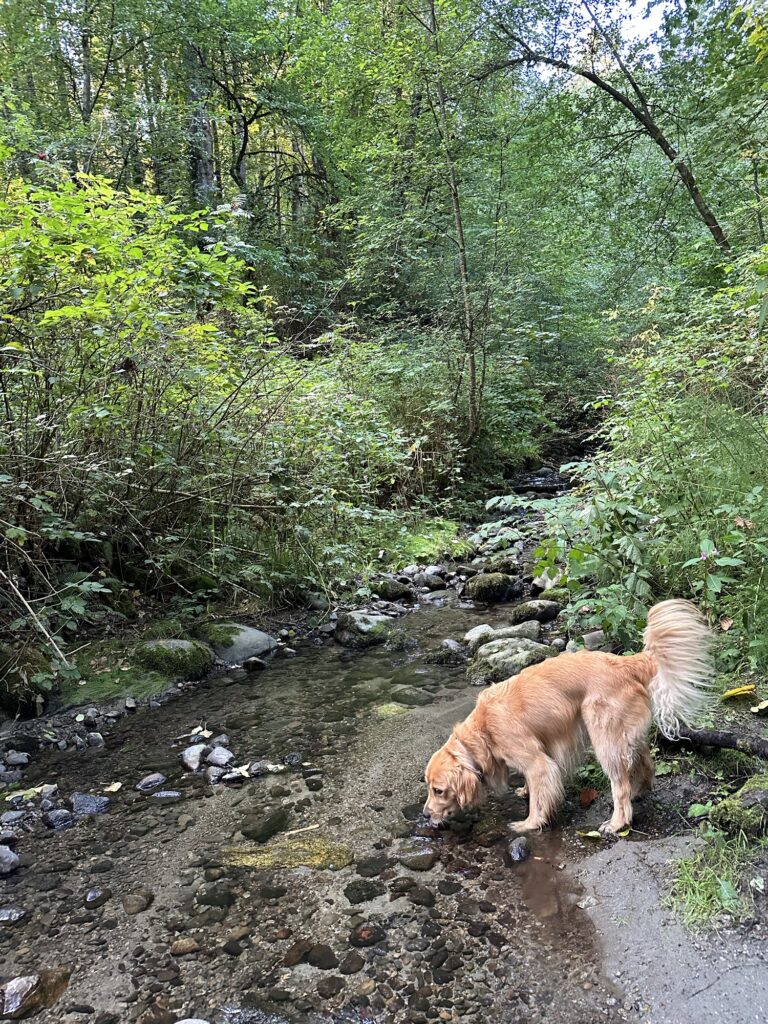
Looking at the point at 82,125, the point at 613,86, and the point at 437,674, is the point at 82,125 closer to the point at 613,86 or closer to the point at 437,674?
the point at 613,86

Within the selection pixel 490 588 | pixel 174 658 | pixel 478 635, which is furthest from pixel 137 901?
pixel 490 588

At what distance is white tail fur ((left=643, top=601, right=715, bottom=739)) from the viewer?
9.59 feet

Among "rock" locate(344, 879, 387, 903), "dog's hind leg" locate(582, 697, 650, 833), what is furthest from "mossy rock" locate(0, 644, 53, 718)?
"dog's hind leg" locate(582, 697, 650, 833)

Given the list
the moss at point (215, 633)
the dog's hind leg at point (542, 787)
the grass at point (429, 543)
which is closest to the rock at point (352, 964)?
the dog's hind leg at point (542, 787)

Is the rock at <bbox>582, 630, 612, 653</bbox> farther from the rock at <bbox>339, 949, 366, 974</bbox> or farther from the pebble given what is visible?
the pebble

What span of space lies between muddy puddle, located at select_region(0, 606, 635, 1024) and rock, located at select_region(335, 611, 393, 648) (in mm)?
2097

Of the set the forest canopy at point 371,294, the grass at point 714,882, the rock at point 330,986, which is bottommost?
the rock at point 330,986

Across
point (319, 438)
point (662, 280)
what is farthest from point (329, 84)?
point (319, 438)

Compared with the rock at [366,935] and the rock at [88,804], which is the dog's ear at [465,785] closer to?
the rock at [366,935]

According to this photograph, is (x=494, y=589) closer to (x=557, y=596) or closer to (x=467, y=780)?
(x=557, y=596)

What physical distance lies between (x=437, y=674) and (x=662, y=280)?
13.2 meters

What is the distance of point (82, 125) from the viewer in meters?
14.6

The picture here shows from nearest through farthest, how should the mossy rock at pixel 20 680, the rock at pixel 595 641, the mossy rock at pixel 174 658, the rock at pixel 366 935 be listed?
the rock at pixel 366 935 < the mossy rock at pixel 20 680 < the rock at pixel 595 641 < the mossy rock at pixel 174 658

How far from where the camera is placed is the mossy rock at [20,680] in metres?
4.94
